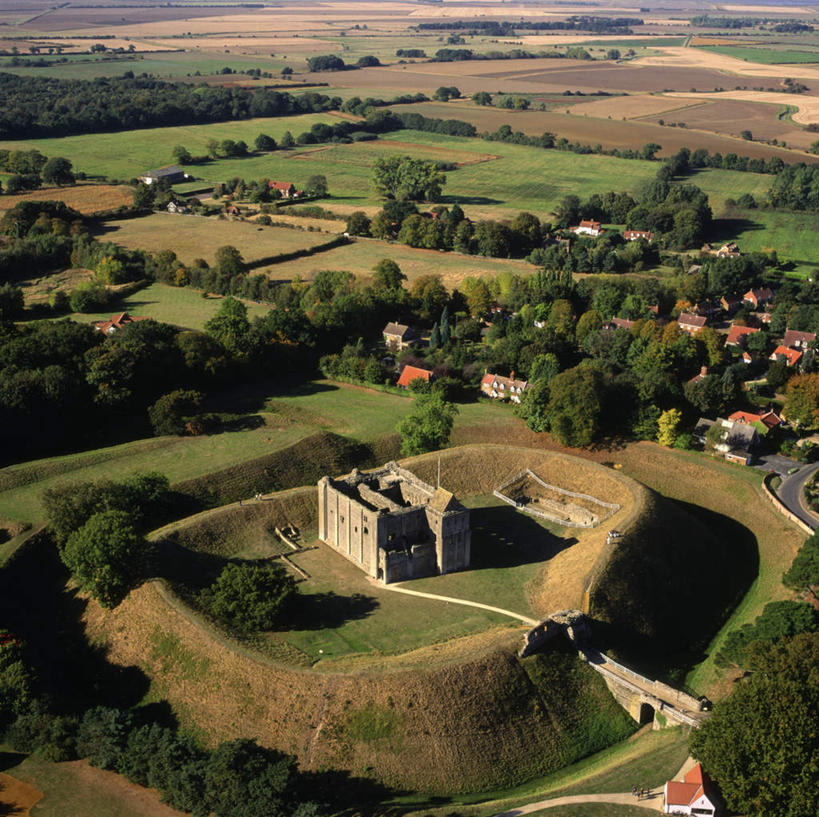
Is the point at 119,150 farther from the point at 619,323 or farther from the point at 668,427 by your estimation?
the point at 668,427

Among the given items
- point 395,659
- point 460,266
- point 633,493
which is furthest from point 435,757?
point 460,266

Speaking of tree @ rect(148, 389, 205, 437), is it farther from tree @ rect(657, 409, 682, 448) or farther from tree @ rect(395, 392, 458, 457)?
tree @ rect(657, 409, 682, 448)

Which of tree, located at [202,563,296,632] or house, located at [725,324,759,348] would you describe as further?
house, located at [725,324,759,348]

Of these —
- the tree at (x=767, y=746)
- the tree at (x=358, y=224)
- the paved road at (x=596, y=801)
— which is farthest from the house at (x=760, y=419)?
the tree at (x=358, y=224)

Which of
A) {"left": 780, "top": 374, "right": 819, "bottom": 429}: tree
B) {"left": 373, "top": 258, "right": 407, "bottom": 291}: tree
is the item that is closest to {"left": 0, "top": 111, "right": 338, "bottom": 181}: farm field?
{"left": 373, "top": 258, "right": 407, "bottom": 291}: tree

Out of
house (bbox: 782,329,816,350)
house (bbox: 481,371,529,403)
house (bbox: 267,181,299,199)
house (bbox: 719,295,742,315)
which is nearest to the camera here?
house (bbox: 481,371,529,403)

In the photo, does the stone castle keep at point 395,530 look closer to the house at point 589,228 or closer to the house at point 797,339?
the house at point 797,339
